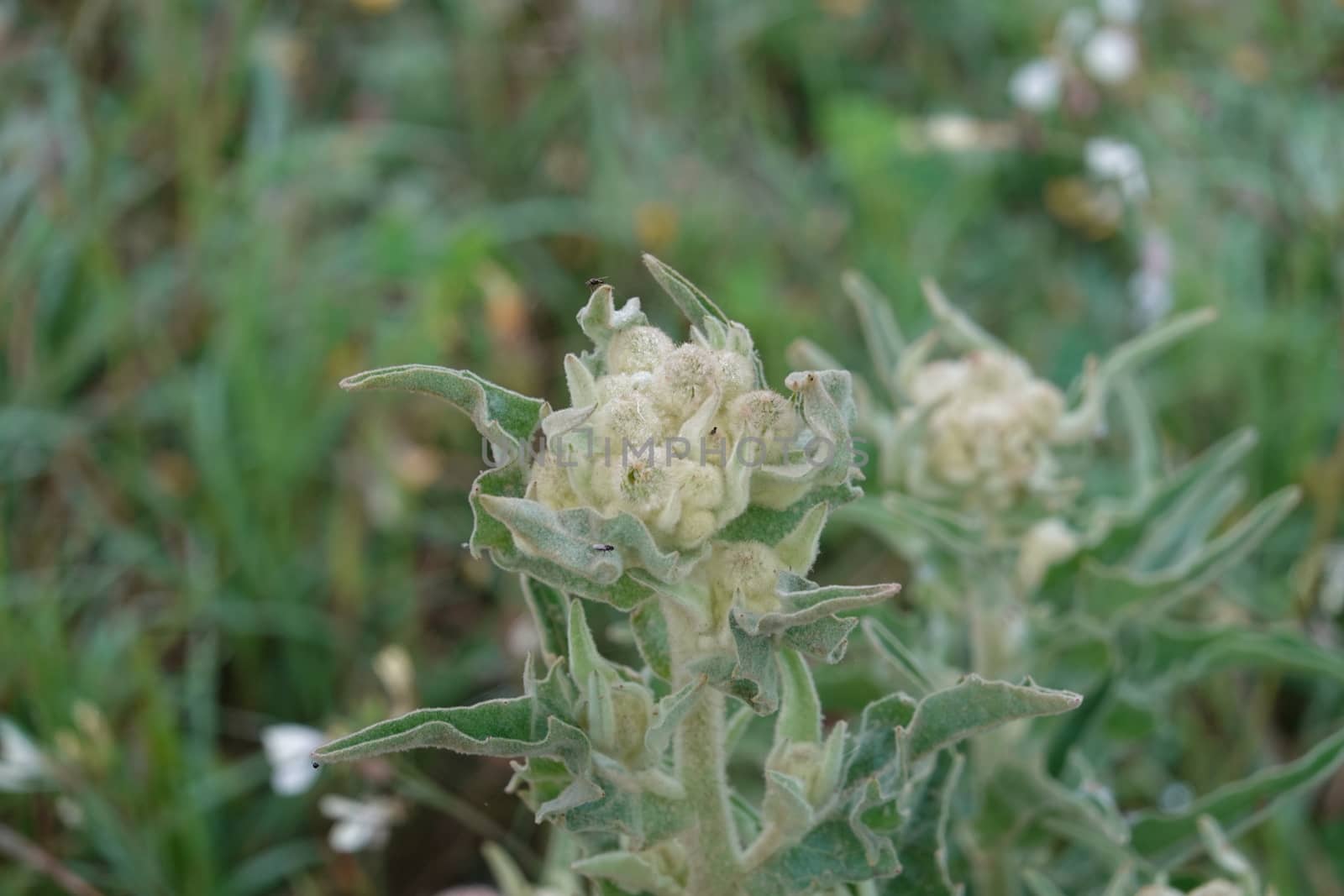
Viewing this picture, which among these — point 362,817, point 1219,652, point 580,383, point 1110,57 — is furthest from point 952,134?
point 580,383

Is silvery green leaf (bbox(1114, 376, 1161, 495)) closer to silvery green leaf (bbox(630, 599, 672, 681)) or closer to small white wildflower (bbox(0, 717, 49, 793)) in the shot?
silvery green leaf (bbox(630, 599, 672, 681))

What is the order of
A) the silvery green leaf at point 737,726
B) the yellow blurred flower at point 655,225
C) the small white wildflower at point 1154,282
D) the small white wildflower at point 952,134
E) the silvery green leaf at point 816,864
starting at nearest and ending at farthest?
the silvery green leaf at point 816,864
the silvery green leaf at point 737,726
the small white wildflower at point 1154,282
the small white wildflower at point 952,134
the yellow blurred flower at point 655,225

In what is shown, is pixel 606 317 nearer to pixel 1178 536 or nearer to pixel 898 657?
pixel 898 657

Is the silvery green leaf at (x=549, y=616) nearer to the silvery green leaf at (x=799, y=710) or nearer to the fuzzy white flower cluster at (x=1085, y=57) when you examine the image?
the silvery green leaf at (x=799, y=710)

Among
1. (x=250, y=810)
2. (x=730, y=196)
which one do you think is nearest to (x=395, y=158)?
(x=730, y=196)

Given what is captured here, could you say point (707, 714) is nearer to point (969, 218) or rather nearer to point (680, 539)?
point (680, 539)

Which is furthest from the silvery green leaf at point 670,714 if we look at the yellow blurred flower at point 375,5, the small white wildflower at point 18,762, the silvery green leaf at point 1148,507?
the yellow blurred flower at point 375,5
